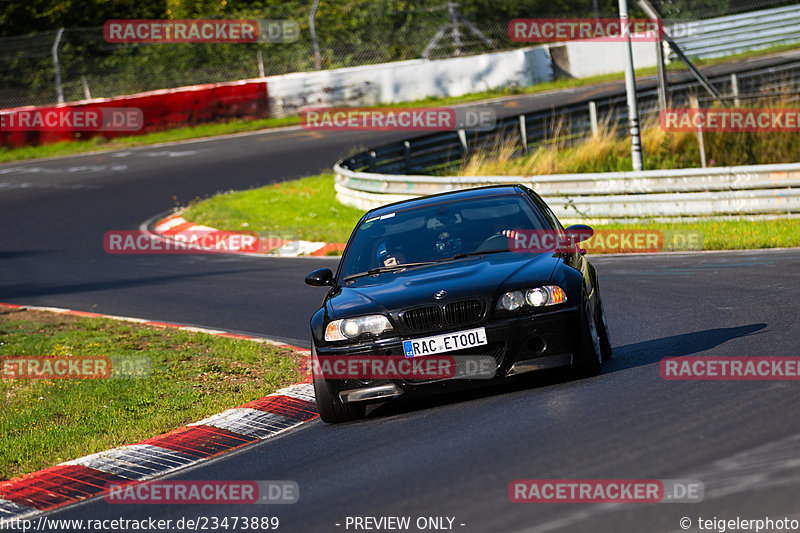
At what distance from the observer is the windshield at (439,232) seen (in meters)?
7.91

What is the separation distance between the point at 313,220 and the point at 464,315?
45.6 ft

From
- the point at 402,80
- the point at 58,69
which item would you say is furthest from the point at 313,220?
the point at 402,80

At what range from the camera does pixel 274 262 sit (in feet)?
56.3

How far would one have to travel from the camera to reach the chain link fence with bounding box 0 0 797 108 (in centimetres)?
3228

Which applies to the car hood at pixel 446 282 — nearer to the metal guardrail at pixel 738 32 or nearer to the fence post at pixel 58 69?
the fence post at pixel 58 69

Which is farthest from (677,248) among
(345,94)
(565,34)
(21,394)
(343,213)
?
(565,34)

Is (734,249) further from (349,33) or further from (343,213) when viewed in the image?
(349,33)

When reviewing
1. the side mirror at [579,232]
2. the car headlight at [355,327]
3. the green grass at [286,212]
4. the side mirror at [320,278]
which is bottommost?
the green grass at [286,212]

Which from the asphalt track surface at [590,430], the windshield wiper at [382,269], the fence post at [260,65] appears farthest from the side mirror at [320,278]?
the fence post at [260,65]

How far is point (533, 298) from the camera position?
691 centimetres

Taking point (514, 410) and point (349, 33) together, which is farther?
point (349, 33)

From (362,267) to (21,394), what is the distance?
3.70 meters

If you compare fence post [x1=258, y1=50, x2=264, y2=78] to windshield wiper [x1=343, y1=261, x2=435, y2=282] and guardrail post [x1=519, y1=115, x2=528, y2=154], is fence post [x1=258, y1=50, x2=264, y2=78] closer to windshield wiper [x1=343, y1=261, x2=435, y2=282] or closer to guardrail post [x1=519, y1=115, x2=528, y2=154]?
guardrail post [x1=519, y1=115, x2=528, y2=154]

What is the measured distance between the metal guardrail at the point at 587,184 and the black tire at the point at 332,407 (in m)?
9.68
